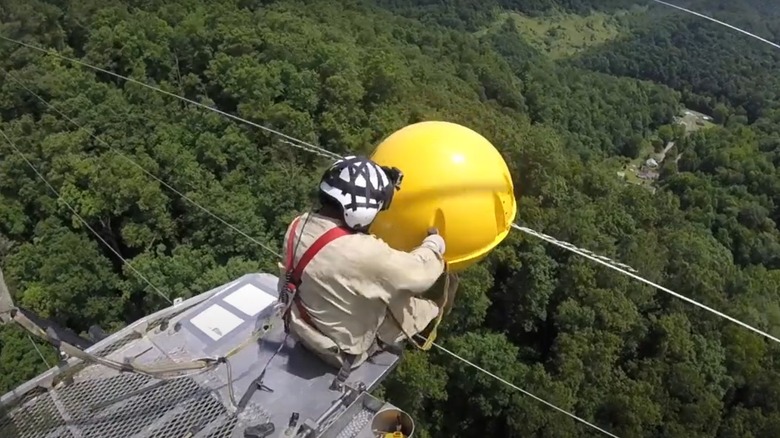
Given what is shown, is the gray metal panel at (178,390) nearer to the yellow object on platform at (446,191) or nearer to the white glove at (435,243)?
the white glove at (435,243)

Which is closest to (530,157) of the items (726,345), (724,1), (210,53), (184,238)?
(726,345)

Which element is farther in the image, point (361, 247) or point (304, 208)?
point (304, 208)

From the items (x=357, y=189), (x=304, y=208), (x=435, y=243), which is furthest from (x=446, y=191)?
(x=304, y=208)

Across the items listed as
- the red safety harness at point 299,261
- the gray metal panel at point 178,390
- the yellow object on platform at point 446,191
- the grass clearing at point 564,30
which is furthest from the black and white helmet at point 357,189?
the grass clearing at point 564,30

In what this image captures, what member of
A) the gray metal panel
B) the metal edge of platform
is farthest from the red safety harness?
the metal edge of platform

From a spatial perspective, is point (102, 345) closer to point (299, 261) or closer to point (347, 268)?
point (299, 261)

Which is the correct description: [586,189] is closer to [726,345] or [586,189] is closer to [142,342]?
[726,345]

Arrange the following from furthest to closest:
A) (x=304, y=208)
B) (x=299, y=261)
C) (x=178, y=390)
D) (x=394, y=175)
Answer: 1. (x=304, y=208)
2. (x=394, y=175)
3. (x=178, y=390)
4. (x=299, y=261)
